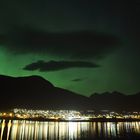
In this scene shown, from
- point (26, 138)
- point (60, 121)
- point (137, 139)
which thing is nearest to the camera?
point (137, 139)

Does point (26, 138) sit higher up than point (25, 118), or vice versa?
point (25, 118)

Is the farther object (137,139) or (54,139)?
(54,139)

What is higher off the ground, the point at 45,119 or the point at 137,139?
the point at 45,119

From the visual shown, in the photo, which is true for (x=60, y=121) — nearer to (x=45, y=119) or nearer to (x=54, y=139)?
(x=45, y=119)

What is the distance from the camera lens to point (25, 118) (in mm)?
130375

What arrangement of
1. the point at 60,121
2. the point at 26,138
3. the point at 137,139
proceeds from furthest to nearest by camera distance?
the point at 60,121 < the point at 26,138 < the point at 137,139

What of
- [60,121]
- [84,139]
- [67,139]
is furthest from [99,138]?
[60,121]

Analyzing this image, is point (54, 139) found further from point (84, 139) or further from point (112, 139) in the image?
point (112, 139)

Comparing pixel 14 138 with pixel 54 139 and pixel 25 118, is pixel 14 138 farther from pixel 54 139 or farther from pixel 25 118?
pixel 25 118

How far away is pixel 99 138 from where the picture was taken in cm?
6844

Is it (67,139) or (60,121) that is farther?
(60,121)

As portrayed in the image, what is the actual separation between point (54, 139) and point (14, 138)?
9.99 meters

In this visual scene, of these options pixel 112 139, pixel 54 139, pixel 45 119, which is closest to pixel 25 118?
pixel 45 119

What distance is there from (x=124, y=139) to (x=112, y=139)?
9.75 feet
